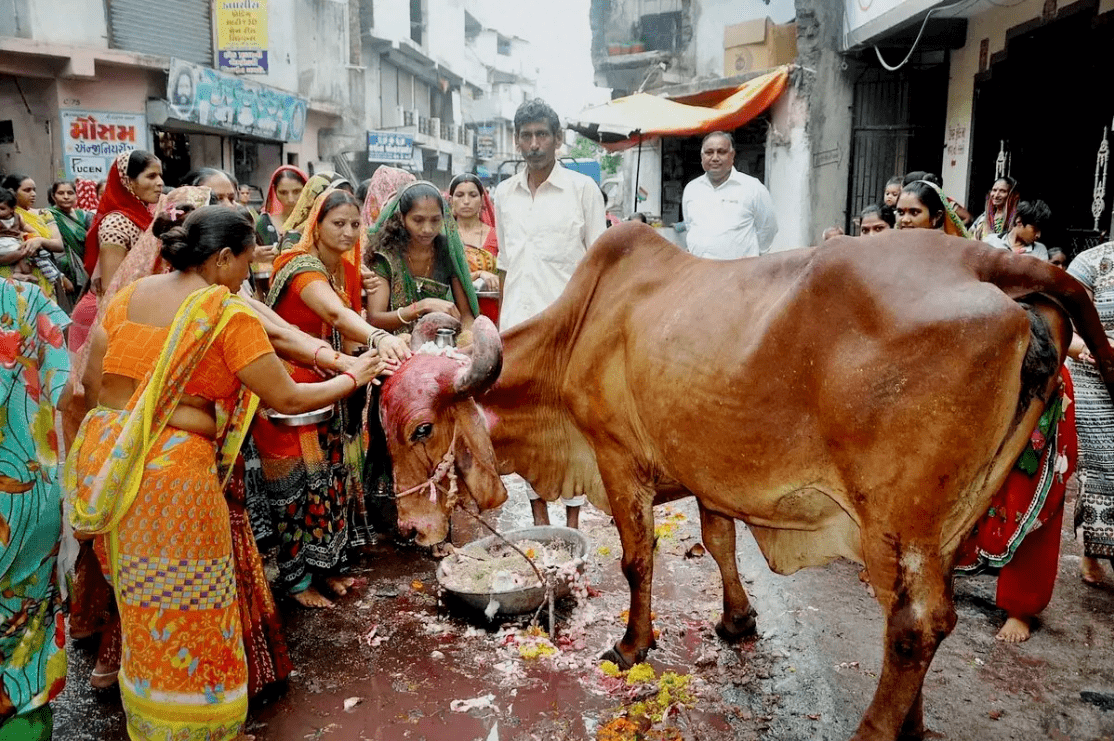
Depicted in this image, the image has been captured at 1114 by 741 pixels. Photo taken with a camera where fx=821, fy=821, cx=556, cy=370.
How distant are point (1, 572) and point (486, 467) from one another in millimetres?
1833

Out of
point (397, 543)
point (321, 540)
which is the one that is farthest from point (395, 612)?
point (397, 543)

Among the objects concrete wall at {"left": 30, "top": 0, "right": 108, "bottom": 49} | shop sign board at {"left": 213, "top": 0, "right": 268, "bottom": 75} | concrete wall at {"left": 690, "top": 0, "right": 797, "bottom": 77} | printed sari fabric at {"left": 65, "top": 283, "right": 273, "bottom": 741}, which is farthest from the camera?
shop sign board at {"left": 213, "top": 0, "right": 268, "bottom": 75}

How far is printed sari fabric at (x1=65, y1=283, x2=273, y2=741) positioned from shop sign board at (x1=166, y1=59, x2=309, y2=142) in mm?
14272

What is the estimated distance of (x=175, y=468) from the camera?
2.90 m

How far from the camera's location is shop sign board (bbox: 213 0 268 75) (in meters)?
16.5

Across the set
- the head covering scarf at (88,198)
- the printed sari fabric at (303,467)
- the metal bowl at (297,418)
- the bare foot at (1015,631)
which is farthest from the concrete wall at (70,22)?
the bare foot at (1015,631)

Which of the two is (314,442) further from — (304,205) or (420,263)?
(304,205)

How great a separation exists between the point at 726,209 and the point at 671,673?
442cm

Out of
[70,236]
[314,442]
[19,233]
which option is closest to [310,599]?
[314,442]

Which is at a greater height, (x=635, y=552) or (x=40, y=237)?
(x=40, y=237)

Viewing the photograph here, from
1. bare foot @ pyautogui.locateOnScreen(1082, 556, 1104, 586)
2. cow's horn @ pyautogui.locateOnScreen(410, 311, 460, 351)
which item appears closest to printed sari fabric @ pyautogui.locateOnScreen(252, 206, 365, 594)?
cow's horn @ pyautogui.locateOnScreen(410, 311, 460, 351)

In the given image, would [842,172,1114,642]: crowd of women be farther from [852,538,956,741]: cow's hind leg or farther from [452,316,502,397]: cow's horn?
[452,316,502,397]: cow's horn

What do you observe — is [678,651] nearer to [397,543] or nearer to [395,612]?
[395,612]

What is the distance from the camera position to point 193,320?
2.83m
